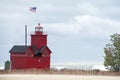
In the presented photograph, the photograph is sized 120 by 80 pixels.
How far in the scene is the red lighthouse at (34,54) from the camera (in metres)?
106

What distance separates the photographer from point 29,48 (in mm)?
107562

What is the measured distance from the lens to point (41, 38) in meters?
109

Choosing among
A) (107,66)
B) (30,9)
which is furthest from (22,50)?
(107,66)

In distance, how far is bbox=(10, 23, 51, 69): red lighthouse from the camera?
106438 mm

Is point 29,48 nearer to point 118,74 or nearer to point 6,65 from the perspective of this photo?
point 6,65

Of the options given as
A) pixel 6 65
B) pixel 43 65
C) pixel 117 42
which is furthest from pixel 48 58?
pixel 117 42

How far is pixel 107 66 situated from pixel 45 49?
15039 millimetres

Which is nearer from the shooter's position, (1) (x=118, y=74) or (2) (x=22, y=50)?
(1) (x=118, y=74)

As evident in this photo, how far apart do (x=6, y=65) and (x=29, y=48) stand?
636 cm

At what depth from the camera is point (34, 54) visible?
354ft

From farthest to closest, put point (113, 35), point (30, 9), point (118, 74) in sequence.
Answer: point (30, 9) < point (113, 35) < point (118, 74)

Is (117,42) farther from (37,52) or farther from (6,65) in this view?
(6,65)

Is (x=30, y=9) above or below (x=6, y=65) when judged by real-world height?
above

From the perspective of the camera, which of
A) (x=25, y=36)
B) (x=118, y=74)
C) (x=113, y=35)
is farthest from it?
(x=25, y=36)
